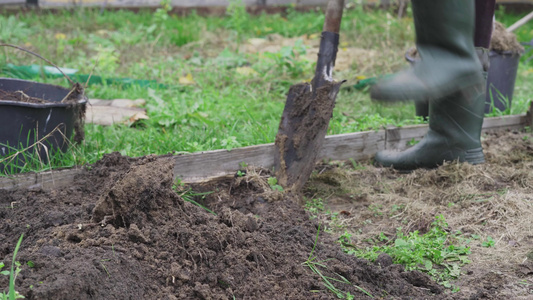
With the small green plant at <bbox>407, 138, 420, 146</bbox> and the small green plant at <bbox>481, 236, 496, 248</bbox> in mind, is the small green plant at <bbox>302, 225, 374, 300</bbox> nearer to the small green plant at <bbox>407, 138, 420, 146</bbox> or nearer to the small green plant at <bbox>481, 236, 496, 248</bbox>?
the small green plant at <bbox>481, 236, 496, 248</bbox>

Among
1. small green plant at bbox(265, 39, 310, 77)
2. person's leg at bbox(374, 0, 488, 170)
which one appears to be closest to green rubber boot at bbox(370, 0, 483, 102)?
person's leg at bbox(374, 0, 488, 170)

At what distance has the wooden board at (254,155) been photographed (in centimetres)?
265

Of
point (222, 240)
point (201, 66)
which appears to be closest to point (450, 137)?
point (222, 240)

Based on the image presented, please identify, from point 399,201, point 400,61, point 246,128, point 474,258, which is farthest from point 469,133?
point 400,61

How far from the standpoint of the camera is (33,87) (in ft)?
10.3

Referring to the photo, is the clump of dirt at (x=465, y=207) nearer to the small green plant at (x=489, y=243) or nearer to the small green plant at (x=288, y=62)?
the small green plant at (x=489, y=243)

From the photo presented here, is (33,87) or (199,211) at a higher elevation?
(33,87)

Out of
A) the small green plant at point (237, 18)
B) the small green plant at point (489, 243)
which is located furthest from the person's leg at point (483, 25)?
the small green plant at point (237, 18)

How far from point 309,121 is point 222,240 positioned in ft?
3.64

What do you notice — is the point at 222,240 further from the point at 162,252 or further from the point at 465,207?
the point at 465,207

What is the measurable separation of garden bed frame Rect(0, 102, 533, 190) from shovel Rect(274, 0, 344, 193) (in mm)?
188

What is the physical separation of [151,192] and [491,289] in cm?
140

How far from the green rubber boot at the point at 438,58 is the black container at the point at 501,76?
5.95 ft

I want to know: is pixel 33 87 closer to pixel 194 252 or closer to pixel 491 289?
pixel 194 252
